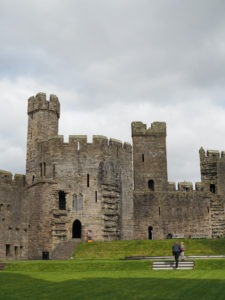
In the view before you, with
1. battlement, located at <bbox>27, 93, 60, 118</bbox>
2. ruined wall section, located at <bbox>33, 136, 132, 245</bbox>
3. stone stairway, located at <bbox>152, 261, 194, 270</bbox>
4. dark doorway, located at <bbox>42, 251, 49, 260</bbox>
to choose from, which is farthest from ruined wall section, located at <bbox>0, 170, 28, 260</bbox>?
stone stairway, located at <bbox>152, 261, 194, 270</bbox>

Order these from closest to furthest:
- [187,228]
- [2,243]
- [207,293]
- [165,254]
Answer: [207,293] → [165,254] → [2,243] → [187,228]

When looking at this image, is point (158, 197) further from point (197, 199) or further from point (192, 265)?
point (192, 265)

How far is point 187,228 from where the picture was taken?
154 feet

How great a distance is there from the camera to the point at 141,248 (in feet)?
112

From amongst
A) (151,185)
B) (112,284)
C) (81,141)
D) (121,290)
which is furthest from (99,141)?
(121,290)

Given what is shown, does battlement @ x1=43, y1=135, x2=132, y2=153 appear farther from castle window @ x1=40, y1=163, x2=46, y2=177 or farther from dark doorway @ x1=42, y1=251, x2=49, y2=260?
dark doorway @ x1=42, y1=251, x2=49, y2=260

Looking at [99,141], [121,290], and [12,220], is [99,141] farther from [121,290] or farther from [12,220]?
[121,290]

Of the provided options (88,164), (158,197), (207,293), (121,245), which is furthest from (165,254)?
(207,293)

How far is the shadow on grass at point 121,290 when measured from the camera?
12648 mm

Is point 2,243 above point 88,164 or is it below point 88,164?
below

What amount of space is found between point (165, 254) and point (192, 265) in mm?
8382

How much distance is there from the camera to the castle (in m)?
39.8

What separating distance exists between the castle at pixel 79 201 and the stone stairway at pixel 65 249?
0.13m

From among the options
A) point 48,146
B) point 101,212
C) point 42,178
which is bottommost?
point 101,212
